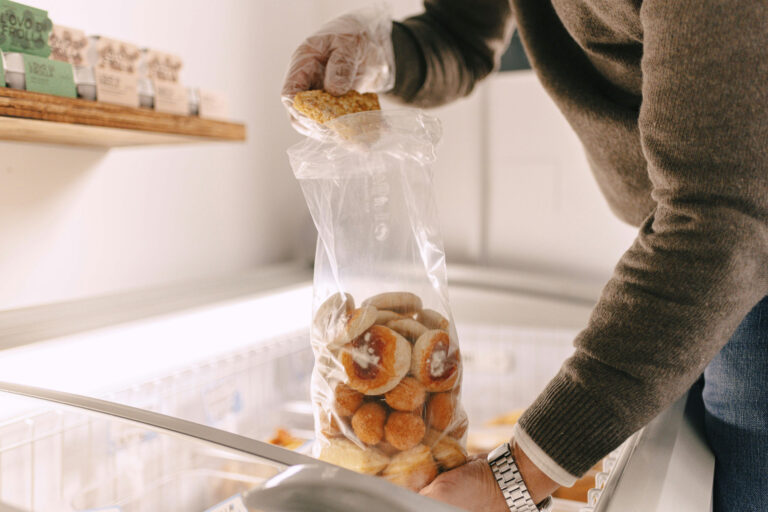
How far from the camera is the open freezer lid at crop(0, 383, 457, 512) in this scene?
1.17 ft

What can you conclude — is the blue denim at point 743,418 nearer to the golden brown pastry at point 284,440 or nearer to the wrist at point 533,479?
the wrist at point 533,479

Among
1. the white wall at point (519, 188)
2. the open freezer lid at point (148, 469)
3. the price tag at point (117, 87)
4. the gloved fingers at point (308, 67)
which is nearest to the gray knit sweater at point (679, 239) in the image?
the open freezer lid at point (148, 469)

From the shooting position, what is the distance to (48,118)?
0.74 metres

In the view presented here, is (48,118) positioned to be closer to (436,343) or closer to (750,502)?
(436,343)

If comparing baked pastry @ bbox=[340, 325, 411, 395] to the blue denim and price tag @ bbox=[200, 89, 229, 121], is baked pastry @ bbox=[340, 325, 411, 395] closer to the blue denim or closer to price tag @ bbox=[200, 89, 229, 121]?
the blue denim

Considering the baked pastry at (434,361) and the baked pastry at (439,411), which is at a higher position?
the baked pastry at (434,361)

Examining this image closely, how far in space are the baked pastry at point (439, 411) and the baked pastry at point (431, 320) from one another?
63 millimetres

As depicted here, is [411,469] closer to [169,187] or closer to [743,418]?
[743,418]

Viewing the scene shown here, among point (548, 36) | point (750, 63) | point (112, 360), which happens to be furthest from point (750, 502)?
point (112, 360)

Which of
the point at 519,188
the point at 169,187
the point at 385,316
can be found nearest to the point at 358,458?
the point at 385,316

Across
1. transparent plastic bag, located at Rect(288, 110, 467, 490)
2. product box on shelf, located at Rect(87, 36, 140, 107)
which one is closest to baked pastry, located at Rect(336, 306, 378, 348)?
transparent plastic bag, located at Rect(288, 110, 467, 490)

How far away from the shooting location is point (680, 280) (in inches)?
20.2

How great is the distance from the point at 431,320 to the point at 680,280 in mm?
220

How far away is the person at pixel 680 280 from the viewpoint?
19.1 inches
